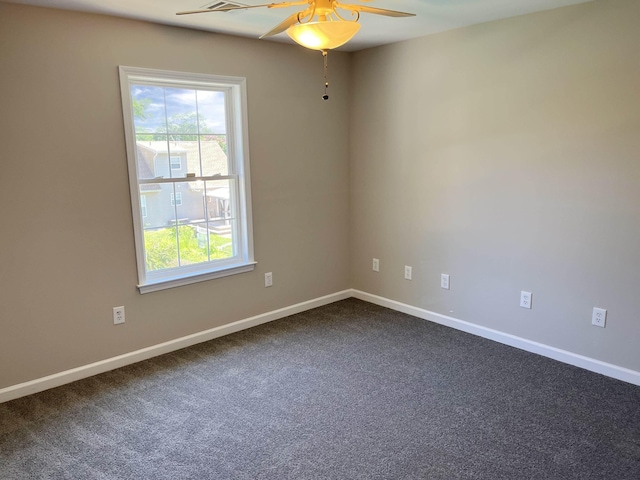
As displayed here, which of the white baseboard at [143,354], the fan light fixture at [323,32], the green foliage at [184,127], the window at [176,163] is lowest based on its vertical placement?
the white baseboard at [143,354]

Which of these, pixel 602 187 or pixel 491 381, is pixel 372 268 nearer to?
pixel 491 381

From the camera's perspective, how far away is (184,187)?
3506mm

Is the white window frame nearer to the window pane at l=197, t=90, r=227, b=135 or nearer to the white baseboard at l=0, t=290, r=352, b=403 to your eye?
the window pane at l=197, t=90, r=227, b=135

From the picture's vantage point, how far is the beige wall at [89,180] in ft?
9.00

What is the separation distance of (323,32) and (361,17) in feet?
4.46

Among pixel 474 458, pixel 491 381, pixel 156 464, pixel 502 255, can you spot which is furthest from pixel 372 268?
pixel 156 464

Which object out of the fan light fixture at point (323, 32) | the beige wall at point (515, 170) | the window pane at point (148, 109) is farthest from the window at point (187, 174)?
the fan light fixture at point (323, 32)

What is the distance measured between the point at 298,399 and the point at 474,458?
1.06m

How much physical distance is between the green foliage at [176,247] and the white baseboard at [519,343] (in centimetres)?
162

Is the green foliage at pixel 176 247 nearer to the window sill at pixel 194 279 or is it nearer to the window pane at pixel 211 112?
the window sill at pixel 194 279

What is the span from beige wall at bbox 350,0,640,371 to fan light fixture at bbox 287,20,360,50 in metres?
1.81

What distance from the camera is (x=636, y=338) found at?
2.89m

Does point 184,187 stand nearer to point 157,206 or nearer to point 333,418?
point 157,206

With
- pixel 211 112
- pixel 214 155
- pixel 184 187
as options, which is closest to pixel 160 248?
pixel 184 187
